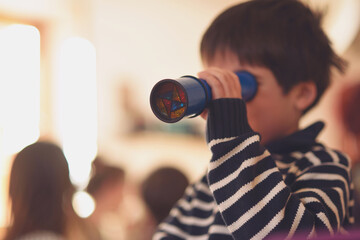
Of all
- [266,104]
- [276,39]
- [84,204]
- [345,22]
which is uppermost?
[345,22]

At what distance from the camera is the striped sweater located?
480 mm

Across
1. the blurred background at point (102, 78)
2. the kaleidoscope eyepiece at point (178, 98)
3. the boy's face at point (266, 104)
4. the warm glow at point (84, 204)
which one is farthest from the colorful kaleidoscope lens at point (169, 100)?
the blurred background at point (102, 78)

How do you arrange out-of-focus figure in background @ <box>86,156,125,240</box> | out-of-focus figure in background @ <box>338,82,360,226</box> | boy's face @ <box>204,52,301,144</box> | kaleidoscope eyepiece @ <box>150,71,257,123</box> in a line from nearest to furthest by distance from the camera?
kaleidoscope eyepiece @ <box>150,71,257,123</box>, boy's face @ <box>204,52,301,144</box>, out-of-focus figure in background @ <box>338,82,360,226</box>, out-of-focus figure in background @ <box>86,156,125,240</box>

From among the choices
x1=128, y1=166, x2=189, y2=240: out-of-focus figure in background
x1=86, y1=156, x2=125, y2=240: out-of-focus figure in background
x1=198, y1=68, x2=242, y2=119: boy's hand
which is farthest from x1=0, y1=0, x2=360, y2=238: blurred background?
x1=198, y1=68, x2=242, y2=119: boy's hand

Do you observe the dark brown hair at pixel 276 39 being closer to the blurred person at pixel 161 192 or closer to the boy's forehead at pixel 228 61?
the boy's forehead at pixel 228 61

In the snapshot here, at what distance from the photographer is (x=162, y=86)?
48 centimetres

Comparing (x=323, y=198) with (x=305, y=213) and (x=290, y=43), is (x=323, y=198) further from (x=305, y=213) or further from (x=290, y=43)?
(x=290, y=43)

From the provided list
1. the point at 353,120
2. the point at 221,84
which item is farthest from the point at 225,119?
the point at 353,120

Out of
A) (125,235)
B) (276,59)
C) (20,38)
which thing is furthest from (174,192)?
(20,38)

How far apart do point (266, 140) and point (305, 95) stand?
115 mm

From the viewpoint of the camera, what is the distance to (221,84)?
527 millimetres

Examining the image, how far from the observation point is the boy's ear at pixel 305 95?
0.70m

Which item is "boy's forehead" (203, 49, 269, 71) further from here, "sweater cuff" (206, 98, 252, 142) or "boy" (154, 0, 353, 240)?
"sweater cuff" (206, 98, 252, 142)

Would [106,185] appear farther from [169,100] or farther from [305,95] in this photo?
[169,100]
